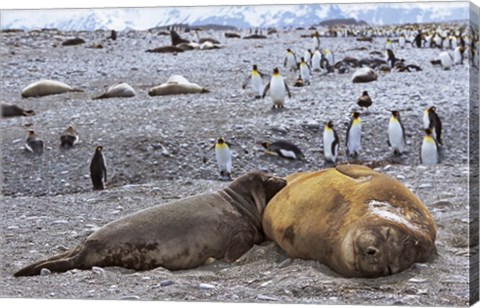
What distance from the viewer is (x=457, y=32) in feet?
Result: 15.1

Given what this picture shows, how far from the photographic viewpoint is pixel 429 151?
484 centimetres

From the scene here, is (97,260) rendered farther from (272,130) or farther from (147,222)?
(272,130)

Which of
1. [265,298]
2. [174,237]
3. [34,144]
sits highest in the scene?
[34,144]

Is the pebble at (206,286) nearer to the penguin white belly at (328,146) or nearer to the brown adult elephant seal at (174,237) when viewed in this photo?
the brown adult elephant seal at (174,237)

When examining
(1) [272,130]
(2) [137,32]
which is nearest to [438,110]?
(1) [272,130]

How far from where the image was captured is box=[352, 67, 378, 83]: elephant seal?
198 inches

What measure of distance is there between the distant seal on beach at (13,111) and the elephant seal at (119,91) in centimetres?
41

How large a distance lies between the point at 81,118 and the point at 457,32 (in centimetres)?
212

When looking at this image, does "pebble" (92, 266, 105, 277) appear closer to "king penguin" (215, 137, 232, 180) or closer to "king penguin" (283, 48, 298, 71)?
"king penguin" (215, 137, 232, 180)

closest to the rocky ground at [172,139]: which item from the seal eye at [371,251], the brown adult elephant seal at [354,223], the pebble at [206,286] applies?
the pebble at [206,286]

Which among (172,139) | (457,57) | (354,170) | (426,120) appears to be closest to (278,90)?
(172,139)

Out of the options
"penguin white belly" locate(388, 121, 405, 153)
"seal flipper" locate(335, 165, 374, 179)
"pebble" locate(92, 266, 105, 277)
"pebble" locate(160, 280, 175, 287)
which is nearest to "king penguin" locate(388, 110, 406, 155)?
"penguin white belly" locate(388, 121, 405, 153)

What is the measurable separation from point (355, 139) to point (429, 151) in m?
0.40

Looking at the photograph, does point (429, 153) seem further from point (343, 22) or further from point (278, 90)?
point (278, 90)
